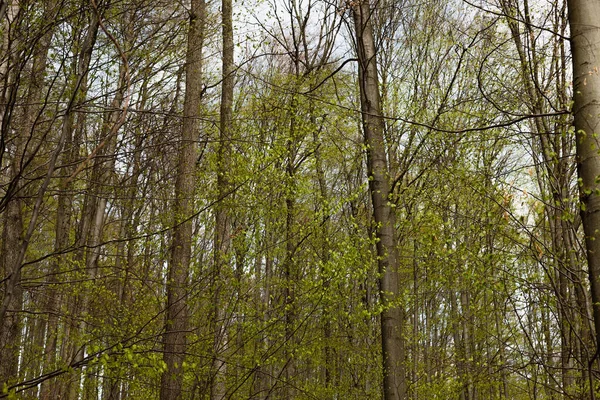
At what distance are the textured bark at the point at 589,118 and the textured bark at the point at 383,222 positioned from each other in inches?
145

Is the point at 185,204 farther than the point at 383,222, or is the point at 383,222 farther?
the point at 185,204

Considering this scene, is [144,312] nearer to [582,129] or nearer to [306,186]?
[306,186]

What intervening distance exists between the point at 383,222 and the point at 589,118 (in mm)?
Result: 4386

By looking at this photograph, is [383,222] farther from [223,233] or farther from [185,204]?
[185,204]

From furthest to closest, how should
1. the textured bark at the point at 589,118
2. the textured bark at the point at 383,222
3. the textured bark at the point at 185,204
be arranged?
1. the textured bark at the point at 383,222
2. the textured bark at the point at 185,204
3. the textured bark at the point at 589,118

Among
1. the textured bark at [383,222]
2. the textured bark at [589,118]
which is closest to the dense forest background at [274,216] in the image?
the textured bark at [383,222]

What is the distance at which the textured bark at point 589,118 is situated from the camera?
2781mm

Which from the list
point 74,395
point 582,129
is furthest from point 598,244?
point 74,395

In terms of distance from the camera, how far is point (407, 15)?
10688 mm

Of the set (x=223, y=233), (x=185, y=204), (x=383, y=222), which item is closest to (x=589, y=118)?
(x=383, y=222)

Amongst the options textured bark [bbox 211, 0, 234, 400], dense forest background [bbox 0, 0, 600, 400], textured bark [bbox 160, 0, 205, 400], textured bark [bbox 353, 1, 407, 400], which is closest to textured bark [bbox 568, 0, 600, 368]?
dense forest background [bbox 0, 0, 600, 400]

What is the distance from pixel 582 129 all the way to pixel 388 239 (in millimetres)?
4440

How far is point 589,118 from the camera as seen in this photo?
293 cm

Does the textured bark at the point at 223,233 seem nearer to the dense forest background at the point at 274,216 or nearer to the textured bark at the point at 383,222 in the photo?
the dense forest background at the point at 274,216
